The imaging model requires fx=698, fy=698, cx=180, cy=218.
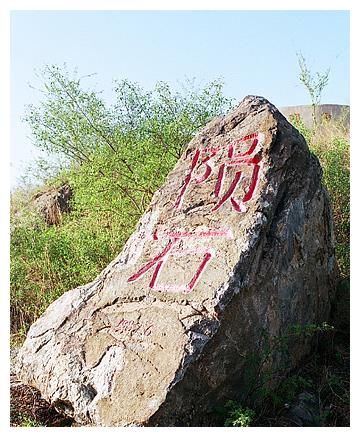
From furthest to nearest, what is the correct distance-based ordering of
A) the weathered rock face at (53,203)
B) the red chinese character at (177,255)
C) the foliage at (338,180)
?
the weathered rock face at (53,203), the foliage at (338,180), the red chinese character at (177,255)

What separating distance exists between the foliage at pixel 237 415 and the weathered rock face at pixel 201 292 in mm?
56

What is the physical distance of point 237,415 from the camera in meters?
3.03

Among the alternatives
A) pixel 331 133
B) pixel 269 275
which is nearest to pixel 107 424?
pixel 269 275

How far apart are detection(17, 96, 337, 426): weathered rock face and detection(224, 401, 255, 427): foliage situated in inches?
2.2

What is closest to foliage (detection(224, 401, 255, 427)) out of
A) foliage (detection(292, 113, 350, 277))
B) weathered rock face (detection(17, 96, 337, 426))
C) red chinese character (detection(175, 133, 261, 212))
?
weathered rock face (detection(17, 96, 337, 426))

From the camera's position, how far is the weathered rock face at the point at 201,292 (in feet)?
9.93

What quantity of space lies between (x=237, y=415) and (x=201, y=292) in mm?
557

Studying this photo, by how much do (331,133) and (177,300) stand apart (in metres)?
3.94

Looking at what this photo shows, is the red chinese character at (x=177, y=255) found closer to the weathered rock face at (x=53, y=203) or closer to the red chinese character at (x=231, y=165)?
the red chinese character at (x=231, y=165)

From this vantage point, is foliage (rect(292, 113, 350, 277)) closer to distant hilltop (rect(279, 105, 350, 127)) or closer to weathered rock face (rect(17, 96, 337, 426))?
distant hilltop (rect(279, 105, 350, 127))

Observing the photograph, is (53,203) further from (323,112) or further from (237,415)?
(237,415)

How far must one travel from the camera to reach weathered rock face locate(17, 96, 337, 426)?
3.03 m

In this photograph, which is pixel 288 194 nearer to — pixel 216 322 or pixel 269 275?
pixel 269 275

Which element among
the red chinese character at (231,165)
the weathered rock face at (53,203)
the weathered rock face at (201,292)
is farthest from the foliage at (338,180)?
the weathered rock face at (53,203)
